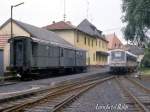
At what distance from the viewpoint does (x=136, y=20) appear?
40.1 m

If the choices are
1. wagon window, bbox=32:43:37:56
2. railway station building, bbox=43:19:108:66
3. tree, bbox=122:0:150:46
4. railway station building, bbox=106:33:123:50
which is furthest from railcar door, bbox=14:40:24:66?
railway station building, bbox=106:33:123:50

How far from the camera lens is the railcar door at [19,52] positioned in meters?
31.6

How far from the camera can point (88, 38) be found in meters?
79.2

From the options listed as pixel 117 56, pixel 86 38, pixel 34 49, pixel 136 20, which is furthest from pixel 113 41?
pixel 34 49

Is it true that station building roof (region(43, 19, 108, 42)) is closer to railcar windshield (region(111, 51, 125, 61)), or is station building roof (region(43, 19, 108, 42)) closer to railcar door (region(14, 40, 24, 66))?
railcar windshield (region(111, 51, 125, 61))

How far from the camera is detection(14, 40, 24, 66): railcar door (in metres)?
31.6

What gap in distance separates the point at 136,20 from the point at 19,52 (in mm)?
13534

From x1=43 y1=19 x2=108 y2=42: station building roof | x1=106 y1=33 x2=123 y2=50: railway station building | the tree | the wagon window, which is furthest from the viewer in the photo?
x1=106 y1=33 x2=123 y2=50: railway station building

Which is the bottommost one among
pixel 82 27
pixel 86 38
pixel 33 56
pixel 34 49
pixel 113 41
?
pixel 33 56

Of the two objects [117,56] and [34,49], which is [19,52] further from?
[117,56]

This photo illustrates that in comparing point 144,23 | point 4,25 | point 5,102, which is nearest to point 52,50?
point 144,23

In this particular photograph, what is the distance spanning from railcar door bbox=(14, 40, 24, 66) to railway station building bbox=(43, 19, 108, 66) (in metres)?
31.5

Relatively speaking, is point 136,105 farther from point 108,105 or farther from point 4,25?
point 4,25

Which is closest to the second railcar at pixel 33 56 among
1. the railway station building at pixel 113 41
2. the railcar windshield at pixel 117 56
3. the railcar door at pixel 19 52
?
the railcar door at pixel 19 52
